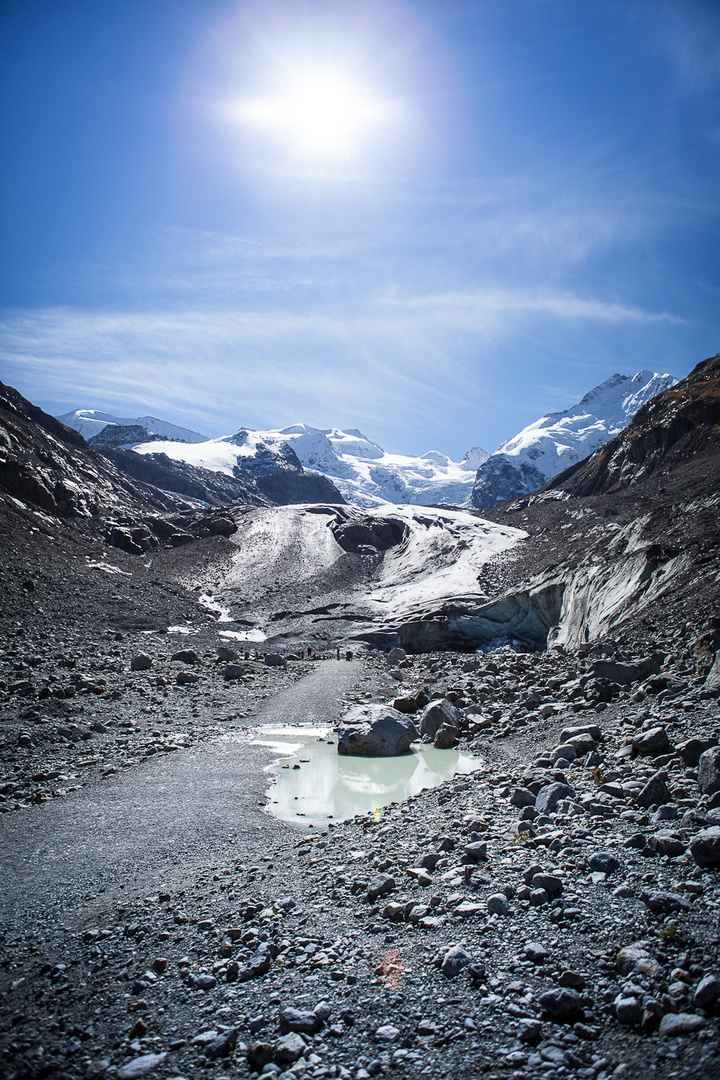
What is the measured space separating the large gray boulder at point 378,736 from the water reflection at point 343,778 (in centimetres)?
29

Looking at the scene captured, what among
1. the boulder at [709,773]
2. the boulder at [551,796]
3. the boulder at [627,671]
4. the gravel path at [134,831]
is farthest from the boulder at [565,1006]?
the boulder at [627,671]

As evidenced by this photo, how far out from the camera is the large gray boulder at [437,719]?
17.6 m

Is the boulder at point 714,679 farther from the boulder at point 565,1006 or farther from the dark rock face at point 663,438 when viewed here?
the dark rock face at point 663,438

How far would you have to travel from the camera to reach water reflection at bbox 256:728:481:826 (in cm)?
1234

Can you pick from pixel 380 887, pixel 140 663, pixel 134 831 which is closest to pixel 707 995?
pixel 380 887

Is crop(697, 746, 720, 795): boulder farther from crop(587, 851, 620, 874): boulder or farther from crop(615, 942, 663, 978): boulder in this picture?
crop(615, 942, 663, 978): boulder

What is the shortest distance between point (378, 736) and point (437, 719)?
7.01ft

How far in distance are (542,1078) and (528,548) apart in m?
50.8

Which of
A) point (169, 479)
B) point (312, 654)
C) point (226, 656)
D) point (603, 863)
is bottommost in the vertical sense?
point (312, 654)

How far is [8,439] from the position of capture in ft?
189

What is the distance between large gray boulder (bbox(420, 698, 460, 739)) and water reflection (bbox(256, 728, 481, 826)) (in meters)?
0.62

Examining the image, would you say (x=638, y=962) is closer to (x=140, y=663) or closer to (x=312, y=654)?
(x=140, y=663)

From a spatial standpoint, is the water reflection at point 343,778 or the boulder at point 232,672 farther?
the boulder at point 232,672

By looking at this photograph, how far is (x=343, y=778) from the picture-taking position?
14953 mm
